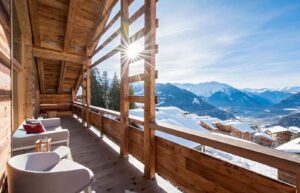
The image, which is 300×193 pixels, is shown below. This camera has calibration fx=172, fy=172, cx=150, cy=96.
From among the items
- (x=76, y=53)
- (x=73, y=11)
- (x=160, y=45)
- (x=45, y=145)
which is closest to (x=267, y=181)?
(x=160, y=45)

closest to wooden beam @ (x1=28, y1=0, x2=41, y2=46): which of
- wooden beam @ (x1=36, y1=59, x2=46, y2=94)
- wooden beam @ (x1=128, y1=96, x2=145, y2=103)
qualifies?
wooden beam @ (x1=36, y1=59, x2=46, y2=94)

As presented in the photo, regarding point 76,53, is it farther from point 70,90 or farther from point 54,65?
point 70,90

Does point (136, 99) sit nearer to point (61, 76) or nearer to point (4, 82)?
point (4, 82)

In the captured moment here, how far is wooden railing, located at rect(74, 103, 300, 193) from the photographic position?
1317 mm

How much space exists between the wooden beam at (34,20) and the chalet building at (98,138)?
3 centimetres

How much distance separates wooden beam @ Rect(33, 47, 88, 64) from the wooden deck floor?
3.69m

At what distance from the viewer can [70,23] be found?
18.1 ft

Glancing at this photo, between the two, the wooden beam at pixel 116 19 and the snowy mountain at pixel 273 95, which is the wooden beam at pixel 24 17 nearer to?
the wooden beam at pixel 116 19

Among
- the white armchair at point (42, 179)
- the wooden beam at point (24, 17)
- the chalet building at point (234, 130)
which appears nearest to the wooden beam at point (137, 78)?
the white armchair at point (42, 179)

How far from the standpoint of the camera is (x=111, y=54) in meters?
4.77

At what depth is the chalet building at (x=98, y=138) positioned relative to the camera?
1.61 m

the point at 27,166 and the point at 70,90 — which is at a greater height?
the point at 70,90

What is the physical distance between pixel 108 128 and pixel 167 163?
9.20ft

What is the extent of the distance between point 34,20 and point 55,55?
1707 mm
